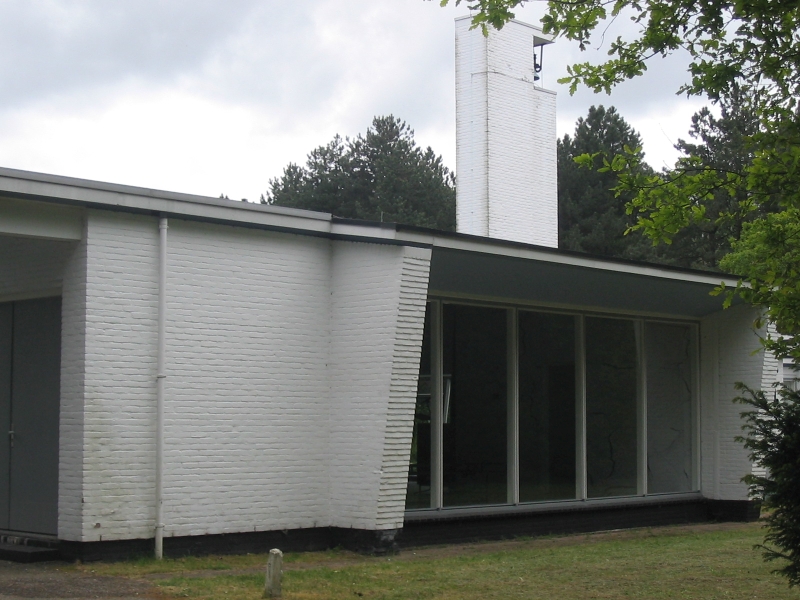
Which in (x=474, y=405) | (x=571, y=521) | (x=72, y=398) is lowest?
(x=571, y=521)

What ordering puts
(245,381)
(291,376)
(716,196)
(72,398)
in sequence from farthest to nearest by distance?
(716,196), (291,376), (245,381), (72,398)

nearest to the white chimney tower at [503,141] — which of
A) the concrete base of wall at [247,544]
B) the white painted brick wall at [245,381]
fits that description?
the white painted brick wall at [245,381]

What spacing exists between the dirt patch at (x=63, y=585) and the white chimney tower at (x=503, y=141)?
11.3 metres

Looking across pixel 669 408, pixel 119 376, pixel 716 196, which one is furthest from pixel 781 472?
pixel 716 196

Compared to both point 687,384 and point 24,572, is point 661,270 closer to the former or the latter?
point 687,384

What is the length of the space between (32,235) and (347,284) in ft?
12.3

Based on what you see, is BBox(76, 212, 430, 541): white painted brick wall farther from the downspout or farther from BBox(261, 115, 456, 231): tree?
BBox(261, 115, 456, 231): tree

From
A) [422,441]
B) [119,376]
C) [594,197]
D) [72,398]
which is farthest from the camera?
[594,197]

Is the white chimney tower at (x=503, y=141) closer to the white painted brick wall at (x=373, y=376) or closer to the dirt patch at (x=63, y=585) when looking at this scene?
the white painted brick wall at (x=373, y=376)

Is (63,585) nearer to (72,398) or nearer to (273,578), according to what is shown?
(273,578)

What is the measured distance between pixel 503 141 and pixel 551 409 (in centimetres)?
625

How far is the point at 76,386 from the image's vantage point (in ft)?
36.6

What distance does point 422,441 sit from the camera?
47.2ft

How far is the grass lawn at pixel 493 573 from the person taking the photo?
32.6 feet
